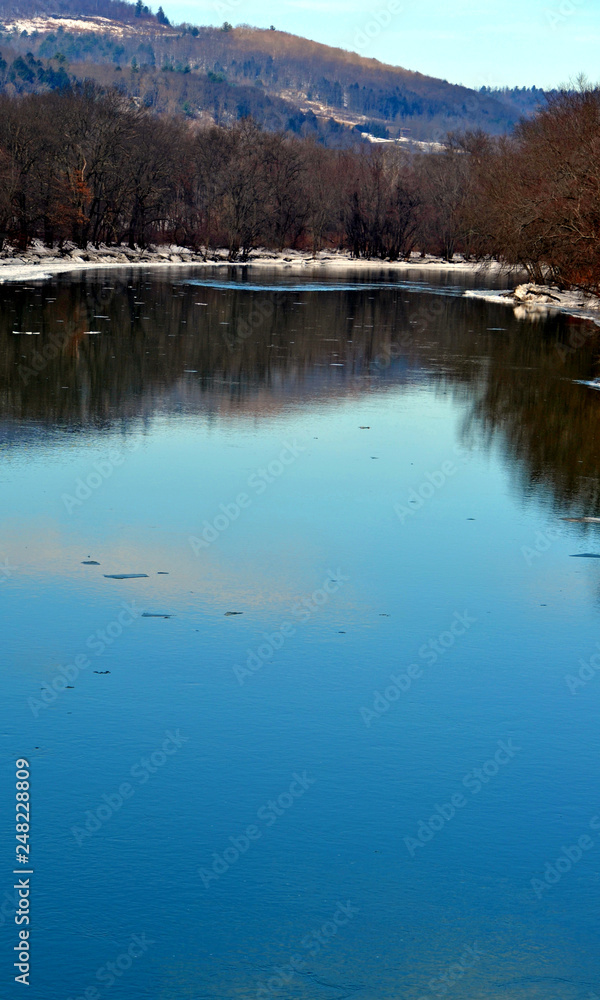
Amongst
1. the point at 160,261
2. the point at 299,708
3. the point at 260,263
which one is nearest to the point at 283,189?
the point at 260,263

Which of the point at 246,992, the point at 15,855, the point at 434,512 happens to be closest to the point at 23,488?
the point at 434,512

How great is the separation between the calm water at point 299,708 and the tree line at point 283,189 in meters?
24.7

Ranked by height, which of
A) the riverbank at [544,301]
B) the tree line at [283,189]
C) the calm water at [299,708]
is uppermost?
the tree line at [283,189]

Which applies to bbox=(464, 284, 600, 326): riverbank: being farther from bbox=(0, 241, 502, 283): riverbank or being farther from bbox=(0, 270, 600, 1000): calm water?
bbox=(0, 270, 600, 1000): calm water

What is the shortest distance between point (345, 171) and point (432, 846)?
135 m

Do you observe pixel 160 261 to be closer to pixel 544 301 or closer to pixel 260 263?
pixel 260 263

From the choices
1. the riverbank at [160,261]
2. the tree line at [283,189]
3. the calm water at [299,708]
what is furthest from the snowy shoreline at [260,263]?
the calm water at [299,708]

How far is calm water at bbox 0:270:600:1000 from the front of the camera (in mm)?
4258

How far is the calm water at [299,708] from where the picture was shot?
4258mm

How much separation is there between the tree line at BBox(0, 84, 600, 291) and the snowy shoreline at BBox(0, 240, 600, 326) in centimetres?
122

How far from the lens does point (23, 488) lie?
10.9 metres

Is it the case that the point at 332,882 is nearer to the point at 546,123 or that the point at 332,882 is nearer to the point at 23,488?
the point at 23,488

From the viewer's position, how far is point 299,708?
6.36 meters

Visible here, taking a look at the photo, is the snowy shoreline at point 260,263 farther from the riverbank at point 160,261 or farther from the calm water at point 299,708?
the calm water at point 299,708
